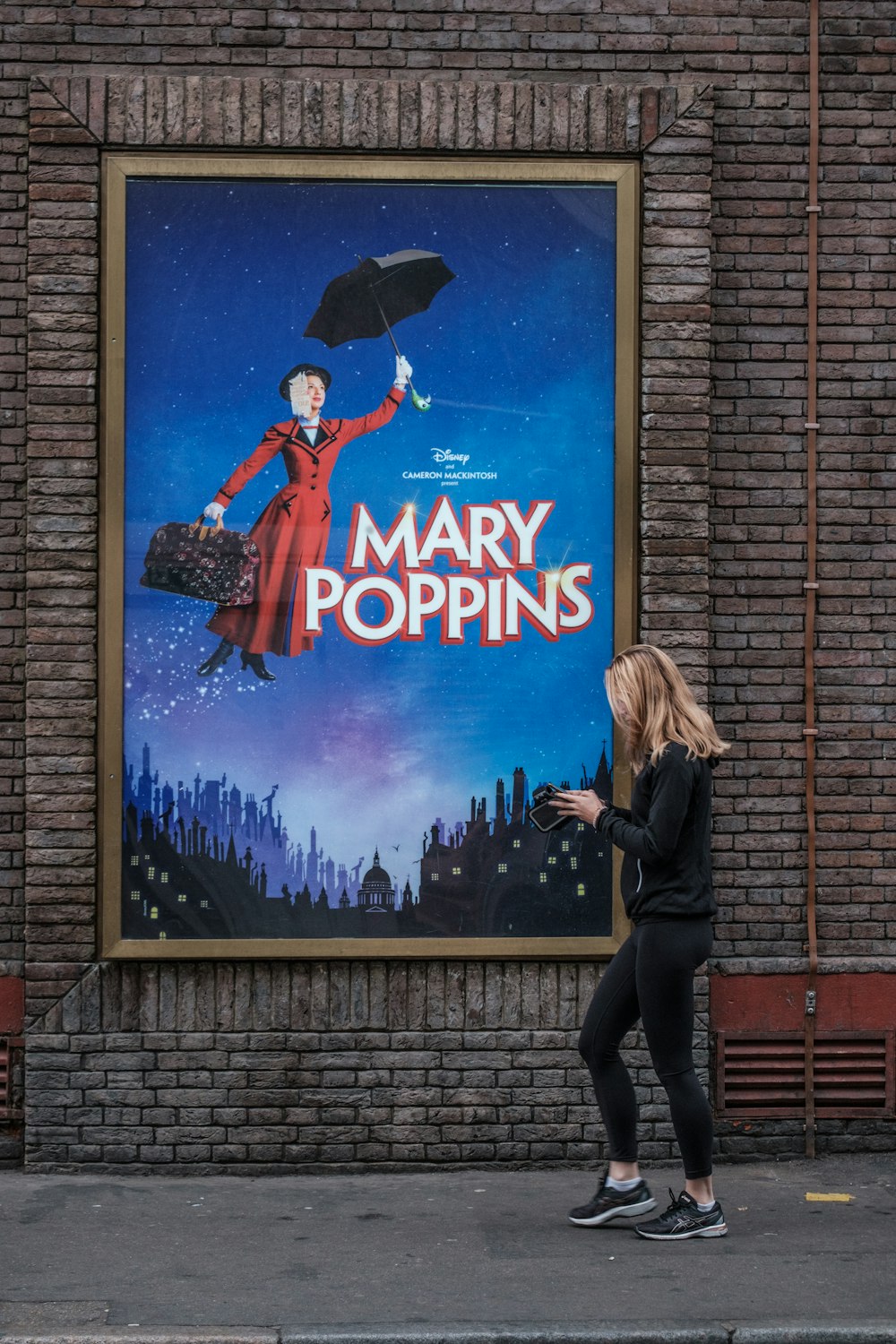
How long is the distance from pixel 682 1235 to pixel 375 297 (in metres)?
3.89

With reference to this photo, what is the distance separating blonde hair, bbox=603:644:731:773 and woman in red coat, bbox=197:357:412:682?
1.67 meters

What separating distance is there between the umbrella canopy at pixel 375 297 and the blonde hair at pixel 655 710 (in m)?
2.05

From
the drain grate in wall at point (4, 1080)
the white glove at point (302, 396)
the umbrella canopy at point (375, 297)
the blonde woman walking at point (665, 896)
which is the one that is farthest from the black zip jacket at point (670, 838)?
the drain grate in wall at point (4, 1080)

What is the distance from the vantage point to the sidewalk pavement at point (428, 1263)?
4.29 m

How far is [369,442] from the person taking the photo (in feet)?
20.7

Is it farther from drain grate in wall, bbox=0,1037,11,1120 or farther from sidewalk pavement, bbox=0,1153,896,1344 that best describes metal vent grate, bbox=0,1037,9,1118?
sidewalk pavement, bbox=0,1153,896,1344

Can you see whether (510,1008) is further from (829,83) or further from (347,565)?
(829,83)

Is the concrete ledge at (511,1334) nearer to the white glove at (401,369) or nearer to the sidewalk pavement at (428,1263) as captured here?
the sidewalk pavement at (428,1263)

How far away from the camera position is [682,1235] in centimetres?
509

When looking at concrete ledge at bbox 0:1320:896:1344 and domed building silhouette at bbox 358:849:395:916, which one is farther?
domed building silhouette at bbox 358:849:395:916

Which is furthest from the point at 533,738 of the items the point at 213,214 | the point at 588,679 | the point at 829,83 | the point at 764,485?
the point at 829,83

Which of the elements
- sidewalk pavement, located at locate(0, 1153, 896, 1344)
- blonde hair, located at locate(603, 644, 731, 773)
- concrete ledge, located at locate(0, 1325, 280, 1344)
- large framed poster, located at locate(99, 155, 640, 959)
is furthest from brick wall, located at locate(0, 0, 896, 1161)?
concrete ledge, located at locate(0, 1325, 280, 1344)

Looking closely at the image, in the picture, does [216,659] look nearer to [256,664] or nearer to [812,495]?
[256,664]

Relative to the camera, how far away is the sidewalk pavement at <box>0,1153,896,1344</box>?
4285 millimetres
